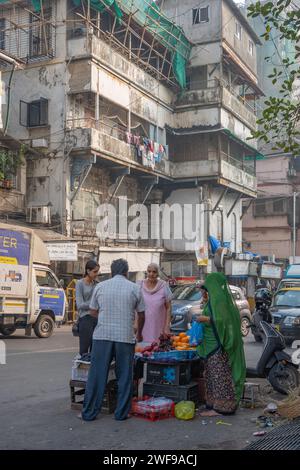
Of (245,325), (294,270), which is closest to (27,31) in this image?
(294,270)

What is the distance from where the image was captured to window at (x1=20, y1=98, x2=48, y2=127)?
23.8 metres

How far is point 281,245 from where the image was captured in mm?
44656

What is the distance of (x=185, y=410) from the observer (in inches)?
Result: 233

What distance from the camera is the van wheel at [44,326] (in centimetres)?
1578

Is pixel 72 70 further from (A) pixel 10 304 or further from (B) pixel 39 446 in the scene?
(B) pixel 39 446

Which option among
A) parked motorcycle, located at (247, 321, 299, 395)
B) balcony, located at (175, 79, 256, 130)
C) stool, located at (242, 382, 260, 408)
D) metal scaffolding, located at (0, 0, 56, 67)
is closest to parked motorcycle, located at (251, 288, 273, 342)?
parked motorcycle, located at (247, 321, 299, 395)

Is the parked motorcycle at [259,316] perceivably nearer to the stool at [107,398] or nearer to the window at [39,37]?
the stool at [107,398]

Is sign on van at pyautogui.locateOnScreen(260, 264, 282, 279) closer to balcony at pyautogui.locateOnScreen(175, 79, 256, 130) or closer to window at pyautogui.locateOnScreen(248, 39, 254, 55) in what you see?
balcony at pyautogui.locateOnScreen(175, 79, 256, 130)

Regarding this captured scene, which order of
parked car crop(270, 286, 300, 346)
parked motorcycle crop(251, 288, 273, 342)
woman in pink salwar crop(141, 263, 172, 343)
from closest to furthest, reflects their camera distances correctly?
woman in pink salwar crop(141, 263, 172, 343)
parked motorcycle crop(251, 288, 273, 342)
parked car crop(270, 286, 300, 346)

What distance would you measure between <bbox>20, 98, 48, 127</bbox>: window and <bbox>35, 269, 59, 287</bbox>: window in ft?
31.1

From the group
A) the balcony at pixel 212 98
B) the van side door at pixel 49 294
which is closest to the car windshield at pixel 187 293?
the van side door at pixel 49 294

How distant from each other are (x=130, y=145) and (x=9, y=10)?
8.30 metres

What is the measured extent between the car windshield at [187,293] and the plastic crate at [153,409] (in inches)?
387

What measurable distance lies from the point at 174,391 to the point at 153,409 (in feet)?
1.39
